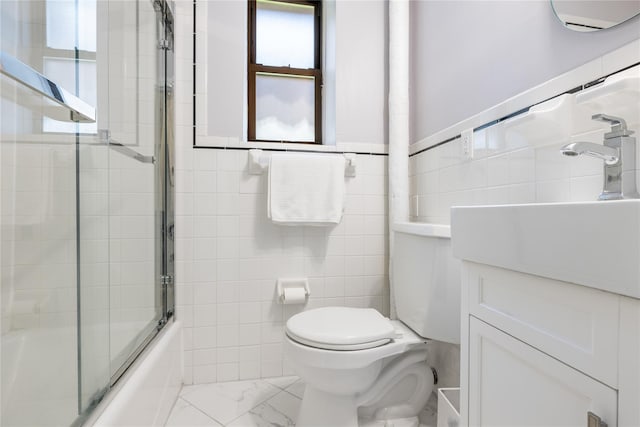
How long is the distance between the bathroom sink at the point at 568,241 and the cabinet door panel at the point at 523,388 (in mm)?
128

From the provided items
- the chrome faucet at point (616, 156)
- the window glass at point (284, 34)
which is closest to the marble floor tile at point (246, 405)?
the chrome faucet at point (616, 156)

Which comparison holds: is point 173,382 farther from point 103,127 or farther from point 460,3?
point 460,3

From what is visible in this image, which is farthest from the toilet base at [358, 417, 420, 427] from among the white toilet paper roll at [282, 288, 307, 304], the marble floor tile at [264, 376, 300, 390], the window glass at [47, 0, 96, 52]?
the window glass at [47, 0, 96, 52]

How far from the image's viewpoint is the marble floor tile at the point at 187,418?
4.33 feet

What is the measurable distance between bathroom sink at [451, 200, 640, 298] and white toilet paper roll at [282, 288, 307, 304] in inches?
40.3

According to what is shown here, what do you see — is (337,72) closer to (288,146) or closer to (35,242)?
(288,146)

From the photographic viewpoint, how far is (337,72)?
5.75 feet

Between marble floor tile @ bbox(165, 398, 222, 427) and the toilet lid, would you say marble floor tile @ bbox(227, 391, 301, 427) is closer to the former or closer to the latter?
marble floor tile @ bbox(165, 398, 222, 427)

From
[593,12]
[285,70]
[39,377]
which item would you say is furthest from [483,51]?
[39,377]

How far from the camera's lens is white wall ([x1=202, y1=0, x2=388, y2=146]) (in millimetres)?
1636

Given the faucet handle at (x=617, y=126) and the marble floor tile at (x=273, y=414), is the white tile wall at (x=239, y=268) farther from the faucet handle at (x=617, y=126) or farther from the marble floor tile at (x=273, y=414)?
the faucet handle at (x=617, y=126)

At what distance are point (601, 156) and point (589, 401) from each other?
0.45 meters

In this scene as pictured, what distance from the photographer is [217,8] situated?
64.4 inches

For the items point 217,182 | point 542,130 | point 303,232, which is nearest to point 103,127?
point 217,182
